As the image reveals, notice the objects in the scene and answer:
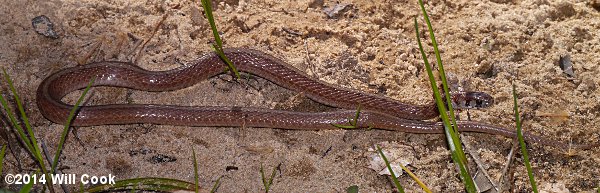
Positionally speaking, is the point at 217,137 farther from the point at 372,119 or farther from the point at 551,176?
the point at 551,176

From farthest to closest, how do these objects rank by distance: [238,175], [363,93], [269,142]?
[363,93], [269,142], [238,175]

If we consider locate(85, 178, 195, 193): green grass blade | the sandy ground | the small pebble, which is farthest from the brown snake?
locate(85, 178, 195, 193): green grass blade

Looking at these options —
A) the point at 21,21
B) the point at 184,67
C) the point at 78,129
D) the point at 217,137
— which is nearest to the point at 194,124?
the point at 217,137

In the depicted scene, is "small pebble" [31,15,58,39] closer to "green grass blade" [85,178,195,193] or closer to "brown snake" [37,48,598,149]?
"brown snake" [37,48,598,149]

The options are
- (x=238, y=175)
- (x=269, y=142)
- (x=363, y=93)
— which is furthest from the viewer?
(x=363, y=93)

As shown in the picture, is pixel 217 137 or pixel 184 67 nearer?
pixel 217 137

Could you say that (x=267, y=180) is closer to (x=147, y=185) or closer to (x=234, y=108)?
(x=234, y=108)

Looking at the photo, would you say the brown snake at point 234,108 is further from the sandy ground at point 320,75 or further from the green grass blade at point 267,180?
the green grass blade at point 267,180

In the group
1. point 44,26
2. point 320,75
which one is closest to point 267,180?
point 320,75
